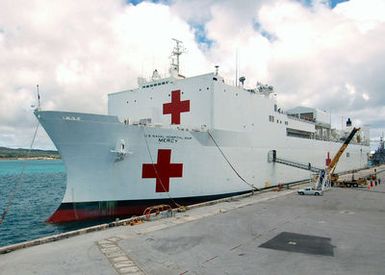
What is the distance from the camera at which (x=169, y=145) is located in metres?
10.2

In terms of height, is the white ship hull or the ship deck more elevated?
the white ship hull

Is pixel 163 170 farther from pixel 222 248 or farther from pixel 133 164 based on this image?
pixel 222 248

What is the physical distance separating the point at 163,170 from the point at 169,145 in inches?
34.2

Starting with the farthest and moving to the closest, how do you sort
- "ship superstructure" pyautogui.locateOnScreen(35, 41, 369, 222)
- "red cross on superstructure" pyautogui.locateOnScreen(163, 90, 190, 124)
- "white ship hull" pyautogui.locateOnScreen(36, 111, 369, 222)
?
1. "red cross on superstructure" pyautogui.locateOnScreen(163, 90, 190, 124)
2. "ship superstructure" pyautogui.locateOnScreen(35, 41, 369, 222)
3. "white ship hull" pyautogui.locateOnScreen(36, 111, 369, 222)

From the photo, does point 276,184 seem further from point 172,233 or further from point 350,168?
point 350,168

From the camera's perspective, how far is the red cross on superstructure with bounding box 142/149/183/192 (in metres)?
9.72

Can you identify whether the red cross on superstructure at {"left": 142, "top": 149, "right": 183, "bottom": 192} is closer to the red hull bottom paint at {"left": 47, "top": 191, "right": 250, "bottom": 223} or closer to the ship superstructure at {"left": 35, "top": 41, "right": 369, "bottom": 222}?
the ship superstructure at {"left": 35, "top": 41, "right": 369, "bottom": 222}

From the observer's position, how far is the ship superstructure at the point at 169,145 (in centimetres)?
891

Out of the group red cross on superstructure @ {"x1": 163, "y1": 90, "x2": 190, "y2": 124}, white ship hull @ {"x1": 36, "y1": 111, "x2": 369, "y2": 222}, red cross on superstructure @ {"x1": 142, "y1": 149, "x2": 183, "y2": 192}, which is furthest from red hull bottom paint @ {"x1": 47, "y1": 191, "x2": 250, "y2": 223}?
red cross on superstructure @ {"x1": 163, "y1": 90, "x2": 190, "y2": 124}

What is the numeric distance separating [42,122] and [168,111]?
16.9 feet

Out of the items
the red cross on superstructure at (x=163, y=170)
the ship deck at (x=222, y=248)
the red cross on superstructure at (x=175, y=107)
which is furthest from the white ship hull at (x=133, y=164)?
the ship deck at (x=222, y=248)

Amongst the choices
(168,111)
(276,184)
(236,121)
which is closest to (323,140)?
(276,184)

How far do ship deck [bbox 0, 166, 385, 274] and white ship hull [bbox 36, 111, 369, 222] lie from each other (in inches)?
84.7

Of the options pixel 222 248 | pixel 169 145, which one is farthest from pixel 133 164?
pixel 222 248
